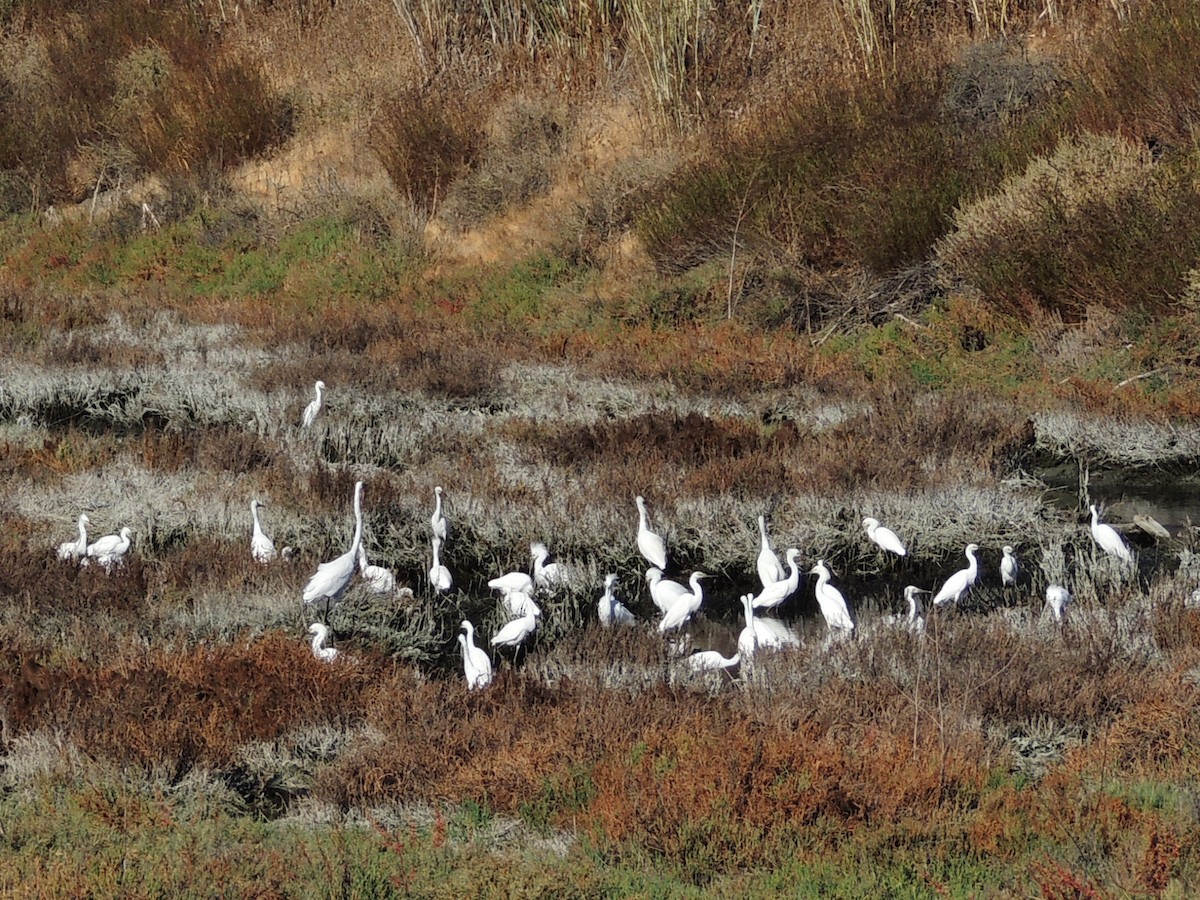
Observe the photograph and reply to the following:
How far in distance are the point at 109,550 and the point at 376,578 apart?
1480 mm

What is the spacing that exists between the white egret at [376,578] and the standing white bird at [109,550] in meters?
1.30

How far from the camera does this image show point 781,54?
19031mm

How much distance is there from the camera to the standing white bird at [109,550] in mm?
7347

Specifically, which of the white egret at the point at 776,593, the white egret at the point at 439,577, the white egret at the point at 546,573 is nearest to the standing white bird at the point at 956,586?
the white egret at the point at 776,593

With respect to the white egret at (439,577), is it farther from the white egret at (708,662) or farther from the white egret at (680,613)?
the white egret at (708,662)

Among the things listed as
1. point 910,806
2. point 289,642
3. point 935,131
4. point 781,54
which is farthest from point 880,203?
point 910,806

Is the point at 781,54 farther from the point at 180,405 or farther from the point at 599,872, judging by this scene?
the point at 599,872

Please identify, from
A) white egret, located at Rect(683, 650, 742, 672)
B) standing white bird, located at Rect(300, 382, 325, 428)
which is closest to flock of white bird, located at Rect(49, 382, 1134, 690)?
white egret, located at Rect(683, 650, 742, 672)

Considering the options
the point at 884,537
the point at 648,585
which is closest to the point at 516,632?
the point at 648,585

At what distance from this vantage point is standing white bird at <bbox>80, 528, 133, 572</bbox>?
735 cm

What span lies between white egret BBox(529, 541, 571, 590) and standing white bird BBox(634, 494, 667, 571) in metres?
0.47

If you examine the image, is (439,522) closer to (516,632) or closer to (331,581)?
(331,581)

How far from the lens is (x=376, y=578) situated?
7289 millimetres

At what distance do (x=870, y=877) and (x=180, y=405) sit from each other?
9008 mm
